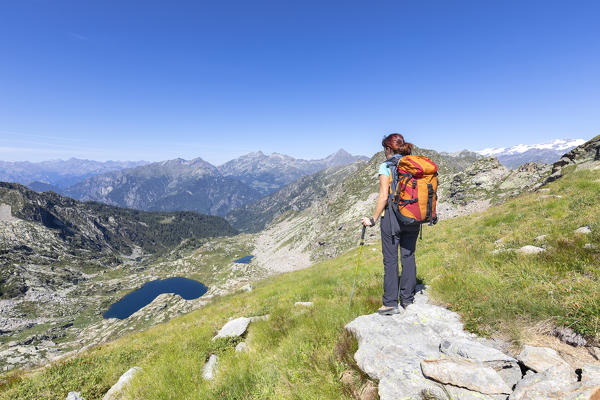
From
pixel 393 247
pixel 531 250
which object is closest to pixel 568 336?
pixel 393 247

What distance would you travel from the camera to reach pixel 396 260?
21.2ft

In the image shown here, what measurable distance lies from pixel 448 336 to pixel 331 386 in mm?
2613

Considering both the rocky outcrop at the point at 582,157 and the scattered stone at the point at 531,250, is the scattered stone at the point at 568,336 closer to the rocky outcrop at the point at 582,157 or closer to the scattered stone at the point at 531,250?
the scattered stone at the point at 531,250

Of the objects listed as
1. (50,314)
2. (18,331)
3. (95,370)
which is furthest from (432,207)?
(50,314)

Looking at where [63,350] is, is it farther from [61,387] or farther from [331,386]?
[331,386]

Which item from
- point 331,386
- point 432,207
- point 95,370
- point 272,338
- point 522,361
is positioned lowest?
point 95,370

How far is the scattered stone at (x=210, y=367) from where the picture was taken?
577 cm

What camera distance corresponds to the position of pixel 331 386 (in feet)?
12.9

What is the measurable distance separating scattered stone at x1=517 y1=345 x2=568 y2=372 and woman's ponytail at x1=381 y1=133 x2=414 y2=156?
484cm

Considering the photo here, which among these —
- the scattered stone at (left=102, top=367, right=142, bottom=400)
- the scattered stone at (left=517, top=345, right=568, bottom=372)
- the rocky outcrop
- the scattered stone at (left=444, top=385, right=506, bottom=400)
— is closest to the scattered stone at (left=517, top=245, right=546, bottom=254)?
the scattered stone at (left=517, top=345, right=568, bottom=372)

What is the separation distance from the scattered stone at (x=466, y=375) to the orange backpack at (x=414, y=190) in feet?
9.90

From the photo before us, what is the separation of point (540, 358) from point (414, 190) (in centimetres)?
364

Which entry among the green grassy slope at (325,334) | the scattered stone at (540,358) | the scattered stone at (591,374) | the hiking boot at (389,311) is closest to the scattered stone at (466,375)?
the scattered stone at (540,358)

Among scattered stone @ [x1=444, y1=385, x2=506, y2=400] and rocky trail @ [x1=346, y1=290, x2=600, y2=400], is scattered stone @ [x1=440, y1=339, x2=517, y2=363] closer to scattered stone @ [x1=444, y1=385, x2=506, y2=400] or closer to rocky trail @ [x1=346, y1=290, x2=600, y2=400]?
rocky trail @ [x1=346, y1=290, x2=600, y2=400]
